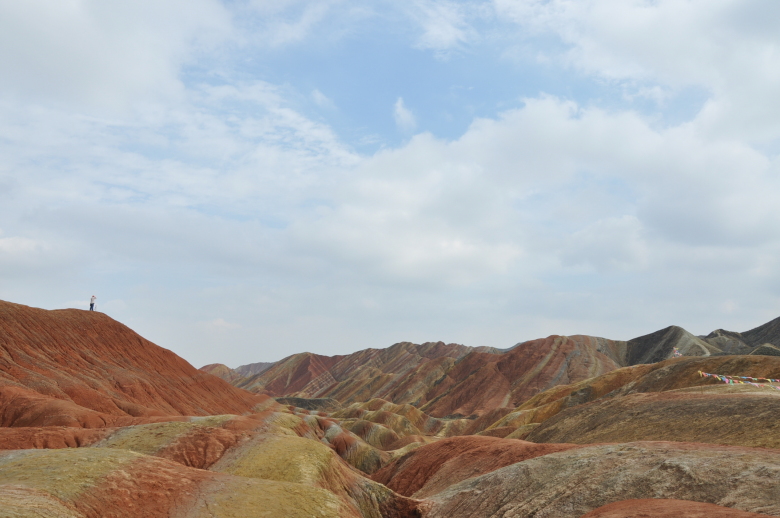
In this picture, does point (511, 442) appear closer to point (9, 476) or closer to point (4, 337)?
point (9, 476)

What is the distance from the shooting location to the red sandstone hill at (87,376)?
48.6 m

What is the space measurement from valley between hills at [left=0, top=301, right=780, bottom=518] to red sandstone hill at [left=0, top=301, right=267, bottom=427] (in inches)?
10.6

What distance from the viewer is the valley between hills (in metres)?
20.8

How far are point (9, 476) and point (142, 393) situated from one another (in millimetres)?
54423

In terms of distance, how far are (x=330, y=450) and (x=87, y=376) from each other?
46.5 m

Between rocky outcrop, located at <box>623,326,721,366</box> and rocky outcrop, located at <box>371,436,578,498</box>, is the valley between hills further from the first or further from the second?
rocky outcrop, located at <box>623,326,721,366</box>

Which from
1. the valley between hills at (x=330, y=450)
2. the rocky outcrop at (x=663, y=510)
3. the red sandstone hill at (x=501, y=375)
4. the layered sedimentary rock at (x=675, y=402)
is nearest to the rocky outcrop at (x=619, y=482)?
the valley between hills at (x=330, y=450)

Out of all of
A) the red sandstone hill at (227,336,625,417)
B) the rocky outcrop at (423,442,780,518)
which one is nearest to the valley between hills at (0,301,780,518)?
the rocky outcrop at (423,442,780,518)

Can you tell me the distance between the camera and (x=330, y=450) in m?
37.9

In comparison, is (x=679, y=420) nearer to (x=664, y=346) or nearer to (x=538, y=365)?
(x=664, y=346)

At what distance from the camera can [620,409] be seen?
46.6 meters

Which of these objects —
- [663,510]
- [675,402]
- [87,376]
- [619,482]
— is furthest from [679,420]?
[87,376]

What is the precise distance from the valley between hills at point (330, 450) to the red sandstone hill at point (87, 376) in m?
0.27

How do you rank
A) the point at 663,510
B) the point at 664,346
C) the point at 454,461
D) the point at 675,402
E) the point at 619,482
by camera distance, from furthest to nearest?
the point at 664,346 → the point at 454,461 → the point at 675,402 → the point at 619,482 → the point at 663,510
